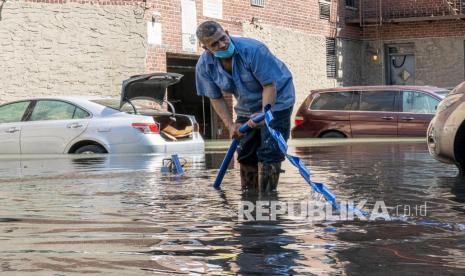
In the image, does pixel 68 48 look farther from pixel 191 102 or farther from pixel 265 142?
pixel 265 142

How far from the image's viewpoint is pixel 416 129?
60.1 ft

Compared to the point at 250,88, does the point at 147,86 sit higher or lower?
higher

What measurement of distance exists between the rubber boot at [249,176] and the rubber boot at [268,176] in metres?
0.19

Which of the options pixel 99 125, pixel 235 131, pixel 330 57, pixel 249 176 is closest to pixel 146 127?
pixel 99 125

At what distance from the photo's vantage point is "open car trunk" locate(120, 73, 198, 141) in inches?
542

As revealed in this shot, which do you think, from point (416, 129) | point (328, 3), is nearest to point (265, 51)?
point (416, 129)

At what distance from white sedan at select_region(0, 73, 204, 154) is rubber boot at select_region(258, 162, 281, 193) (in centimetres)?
586

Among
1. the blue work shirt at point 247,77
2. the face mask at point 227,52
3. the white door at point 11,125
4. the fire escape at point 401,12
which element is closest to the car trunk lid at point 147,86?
the white door at point 11,125

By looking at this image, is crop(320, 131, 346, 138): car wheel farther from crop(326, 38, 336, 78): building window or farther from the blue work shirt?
the blue work shirt

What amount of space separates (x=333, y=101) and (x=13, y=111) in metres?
7.42

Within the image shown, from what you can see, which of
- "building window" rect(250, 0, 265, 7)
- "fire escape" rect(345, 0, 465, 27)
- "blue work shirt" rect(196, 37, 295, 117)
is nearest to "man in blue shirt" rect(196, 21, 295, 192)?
"blue work shirt" rect(196, 37, 295, 117)

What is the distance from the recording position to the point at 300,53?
26641mm

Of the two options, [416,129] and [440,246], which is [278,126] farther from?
[416,129]

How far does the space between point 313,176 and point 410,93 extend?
981 centimetres
